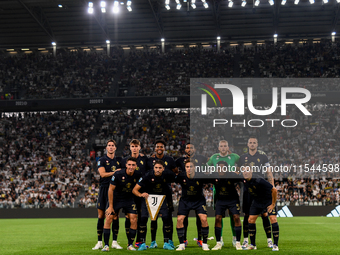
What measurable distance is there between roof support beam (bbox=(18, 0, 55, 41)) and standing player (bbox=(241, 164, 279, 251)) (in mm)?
31614

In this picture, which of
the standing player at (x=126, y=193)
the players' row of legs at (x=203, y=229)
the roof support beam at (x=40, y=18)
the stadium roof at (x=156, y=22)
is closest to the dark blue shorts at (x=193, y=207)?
the players' row of legs at (x=203, y=229)

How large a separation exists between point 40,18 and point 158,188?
34274 mm

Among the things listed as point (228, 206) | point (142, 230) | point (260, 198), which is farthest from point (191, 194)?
point (260, 198)

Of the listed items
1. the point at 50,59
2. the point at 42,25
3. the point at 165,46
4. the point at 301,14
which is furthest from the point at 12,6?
the point at 301,14

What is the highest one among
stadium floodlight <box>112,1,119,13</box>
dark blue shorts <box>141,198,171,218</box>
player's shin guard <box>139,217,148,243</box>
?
stadium floodlight <box>112,1,119,13</box>

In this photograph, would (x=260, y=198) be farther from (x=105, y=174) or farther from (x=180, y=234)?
(x=105, y=174)

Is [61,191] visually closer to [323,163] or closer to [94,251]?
[323,163]

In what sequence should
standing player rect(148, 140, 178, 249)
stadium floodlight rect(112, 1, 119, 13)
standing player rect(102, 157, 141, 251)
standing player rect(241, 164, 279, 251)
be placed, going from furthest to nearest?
1. stadium floodlight rect(112, 1, 119, 13)
2. standing player rect(148, 140, 178, 249)
3. standing player rect(102, 157, 141, 251)
4. standing player rect(241, 164, 279, 251)

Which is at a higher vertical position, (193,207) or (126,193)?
(126,193)

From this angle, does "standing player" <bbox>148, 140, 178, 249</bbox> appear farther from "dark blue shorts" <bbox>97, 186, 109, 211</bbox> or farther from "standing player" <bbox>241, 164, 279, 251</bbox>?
"standing player" <bbox>241, 164, 279, 251</bbox>

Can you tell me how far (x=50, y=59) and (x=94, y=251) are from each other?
3779 cm

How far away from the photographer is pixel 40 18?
39750mm

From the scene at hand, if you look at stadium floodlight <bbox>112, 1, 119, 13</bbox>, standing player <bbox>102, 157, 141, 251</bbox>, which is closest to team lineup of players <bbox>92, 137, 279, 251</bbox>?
standing player <bbox>102, 157, 141, 251</bbox>

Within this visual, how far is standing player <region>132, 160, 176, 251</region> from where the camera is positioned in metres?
9.86
